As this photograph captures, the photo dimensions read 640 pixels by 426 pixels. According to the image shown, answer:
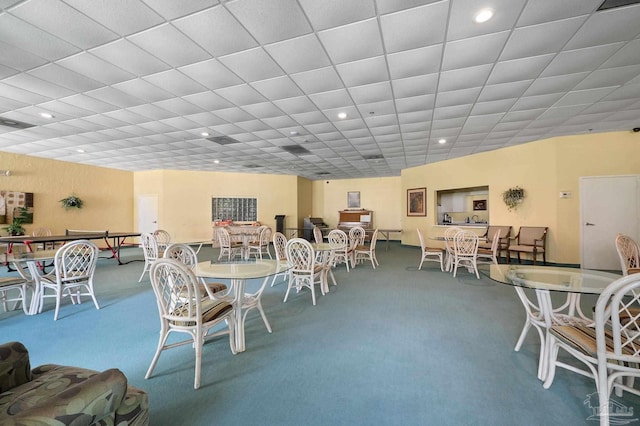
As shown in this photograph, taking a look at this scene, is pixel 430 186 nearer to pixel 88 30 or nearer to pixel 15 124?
pixel 88 30

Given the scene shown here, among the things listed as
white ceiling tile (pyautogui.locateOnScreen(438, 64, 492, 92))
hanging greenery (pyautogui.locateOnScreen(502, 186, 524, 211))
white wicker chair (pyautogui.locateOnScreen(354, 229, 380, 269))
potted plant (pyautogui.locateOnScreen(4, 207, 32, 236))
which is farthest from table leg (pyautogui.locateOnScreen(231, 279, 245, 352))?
potted plant (pyautogui.locateOnScreen(4, 207, 32, 236))

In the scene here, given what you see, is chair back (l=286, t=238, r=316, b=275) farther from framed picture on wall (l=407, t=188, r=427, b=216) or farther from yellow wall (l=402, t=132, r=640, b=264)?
framed picture on wall (l=407, t=188, r=427, b=216)

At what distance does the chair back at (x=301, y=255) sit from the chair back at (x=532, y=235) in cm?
545

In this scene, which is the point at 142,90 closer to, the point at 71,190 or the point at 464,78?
the point at 464,78

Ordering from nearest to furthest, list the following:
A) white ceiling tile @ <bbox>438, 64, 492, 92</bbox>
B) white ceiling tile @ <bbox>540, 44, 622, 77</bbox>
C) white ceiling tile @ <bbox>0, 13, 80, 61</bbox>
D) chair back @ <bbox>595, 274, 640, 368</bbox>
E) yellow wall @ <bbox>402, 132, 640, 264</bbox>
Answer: chair back @ <bbox>595, 274, 640, 368</bbox> < white ceiling tile @ <bbox>0, 13, 80, 61</bbox> < white ceiling tile @ <bbox>540, 44, 622, 77</bbox> < white ceiling tile @ <bbox>438, 64, 492, 92</bbox> < yellow wall @ <bbox>402, 132, 640, 264</bbox>

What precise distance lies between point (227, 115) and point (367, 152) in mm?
4087

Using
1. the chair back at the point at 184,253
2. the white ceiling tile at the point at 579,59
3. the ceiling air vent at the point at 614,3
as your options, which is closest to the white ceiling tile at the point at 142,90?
the chair back at the point at 184,253

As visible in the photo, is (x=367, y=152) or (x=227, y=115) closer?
(x=227, y=115)

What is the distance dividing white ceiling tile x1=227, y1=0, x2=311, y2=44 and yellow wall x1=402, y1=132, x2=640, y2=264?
21.3 feet

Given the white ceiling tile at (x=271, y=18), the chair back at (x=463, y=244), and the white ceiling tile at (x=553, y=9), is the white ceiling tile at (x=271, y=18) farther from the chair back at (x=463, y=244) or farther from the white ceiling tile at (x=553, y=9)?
the chair back at (x=463, y=244)

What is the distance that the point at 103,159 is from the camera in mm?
7902

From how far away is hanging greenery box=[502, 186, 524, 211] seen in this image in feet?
20.9

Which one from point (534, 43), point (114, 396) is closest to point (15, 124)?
point (114, 396)

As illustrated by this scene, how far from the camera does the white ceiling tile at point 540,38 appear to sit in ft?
7.89
